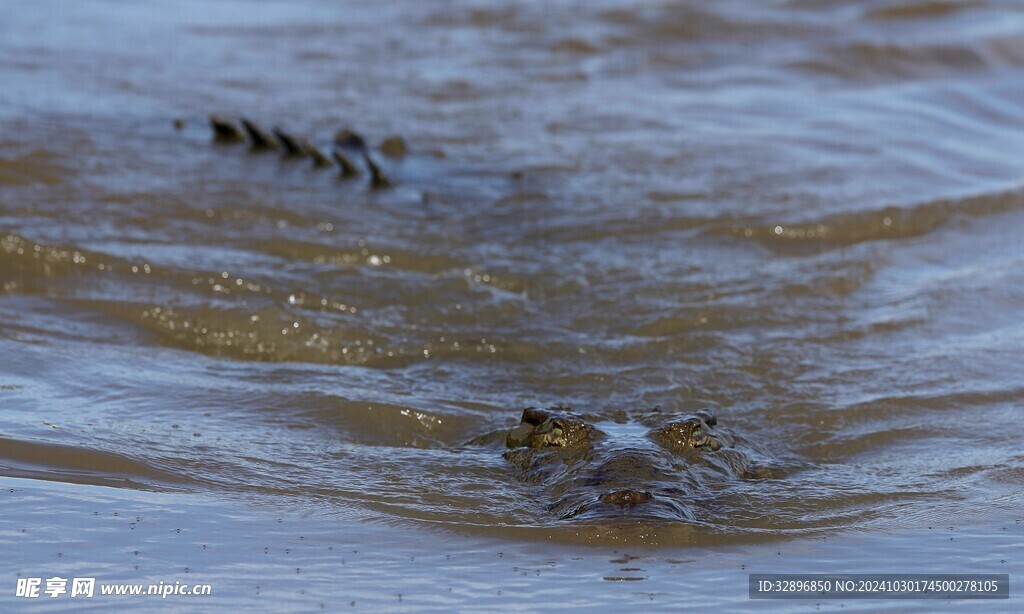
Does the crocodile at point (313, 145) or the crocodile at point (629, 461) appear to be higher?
the crocodile at point (313, 145)

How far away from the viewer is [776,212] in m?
8.87

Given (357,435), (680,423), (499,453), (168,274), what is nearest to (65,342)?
(168,274)

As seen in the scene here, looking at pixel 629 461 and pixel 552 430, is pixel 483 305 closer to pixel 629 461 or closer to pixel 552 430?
pixel 552 430

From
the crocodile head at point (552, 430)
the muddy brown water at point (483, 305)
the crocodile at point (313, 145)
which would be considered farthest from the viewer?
the crocodile at point (313, 145)

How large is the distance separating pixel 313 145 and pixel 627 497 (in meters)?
6.15

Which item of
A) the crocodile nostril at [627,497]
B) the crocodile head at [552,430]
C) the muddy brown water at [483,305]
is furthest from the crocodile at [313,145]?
the crocodile nostril at [627,497]

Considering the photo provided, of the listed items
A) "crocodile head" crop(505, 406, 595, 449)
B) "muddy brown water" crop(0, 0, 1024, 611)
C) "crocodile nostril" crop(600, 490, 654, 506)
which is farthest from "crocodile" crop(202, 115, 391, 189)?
"crocodile nostril" crop(600, 490, 654, 506)

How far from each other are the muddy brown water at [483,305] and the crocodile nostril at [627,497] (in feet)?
0.42

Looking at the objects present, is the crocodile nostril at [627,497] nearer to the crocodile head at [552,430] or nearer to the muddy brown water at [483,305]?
the muddy brown water at [483,305]

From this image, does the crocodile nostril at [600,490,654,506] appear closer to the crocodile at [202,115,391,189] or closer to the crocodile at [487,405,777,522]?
the crocodile at [487,405,777,522]

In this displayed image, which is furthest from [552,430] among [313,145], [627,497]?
[313,145]

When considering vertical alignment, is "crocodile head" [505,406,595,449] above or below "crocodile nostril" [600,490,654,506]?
above

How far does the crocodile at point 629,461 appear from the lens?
4473 mm

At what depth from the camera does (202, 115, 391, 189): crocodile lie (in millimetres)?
9531
